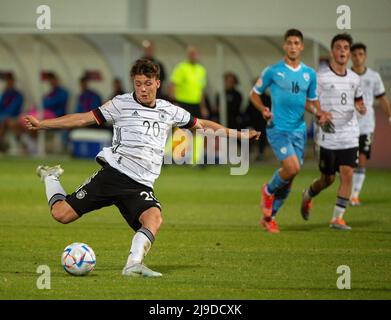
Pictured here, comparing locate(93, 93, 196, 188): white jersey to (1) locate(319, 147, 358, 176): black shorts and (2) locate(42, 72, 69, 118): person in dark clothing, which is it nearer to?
(1) locate(319, 147, 358, 176): black shorts

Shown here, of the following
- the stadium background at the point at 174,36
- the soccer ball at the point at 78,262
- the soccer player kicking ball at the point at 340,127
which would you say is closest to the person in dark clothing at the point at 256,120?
the stadium background at the point at 174,36

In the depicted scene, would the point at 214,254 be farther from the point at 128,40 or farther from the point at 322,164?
the point at 128,40

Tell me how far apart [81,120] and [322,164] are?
15.8 ft

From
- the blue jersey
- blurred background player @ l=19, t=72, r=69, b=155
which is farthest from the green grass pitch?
blurred background player @ l=19, t=72, r=69, b=155

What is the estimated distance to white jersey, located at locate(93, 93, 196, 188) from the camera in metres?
9.88

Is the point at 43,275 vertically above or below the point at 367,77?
below

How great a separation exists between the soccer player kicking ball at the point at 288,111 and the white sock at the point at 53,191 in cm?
345

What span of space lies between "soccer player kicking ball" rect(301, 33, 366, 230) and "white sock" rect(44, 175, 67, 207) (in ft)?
14.6

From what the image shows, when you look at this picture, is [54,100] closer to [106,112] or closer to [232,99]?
[232,99]

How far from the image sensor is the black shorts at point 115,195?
388 inches

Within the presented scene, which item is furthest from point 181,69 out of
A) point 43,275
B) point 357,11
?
point 43,275

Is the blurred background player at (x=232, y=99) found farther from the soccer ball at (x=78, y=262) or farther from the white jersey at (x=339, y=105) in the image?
the soccer ball at (x=78, y=262)

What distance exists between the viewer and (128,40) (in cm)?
2784

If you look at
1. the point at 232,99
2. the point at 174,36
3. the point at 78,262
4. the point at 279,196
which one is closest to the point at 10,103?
the point at 174,36
